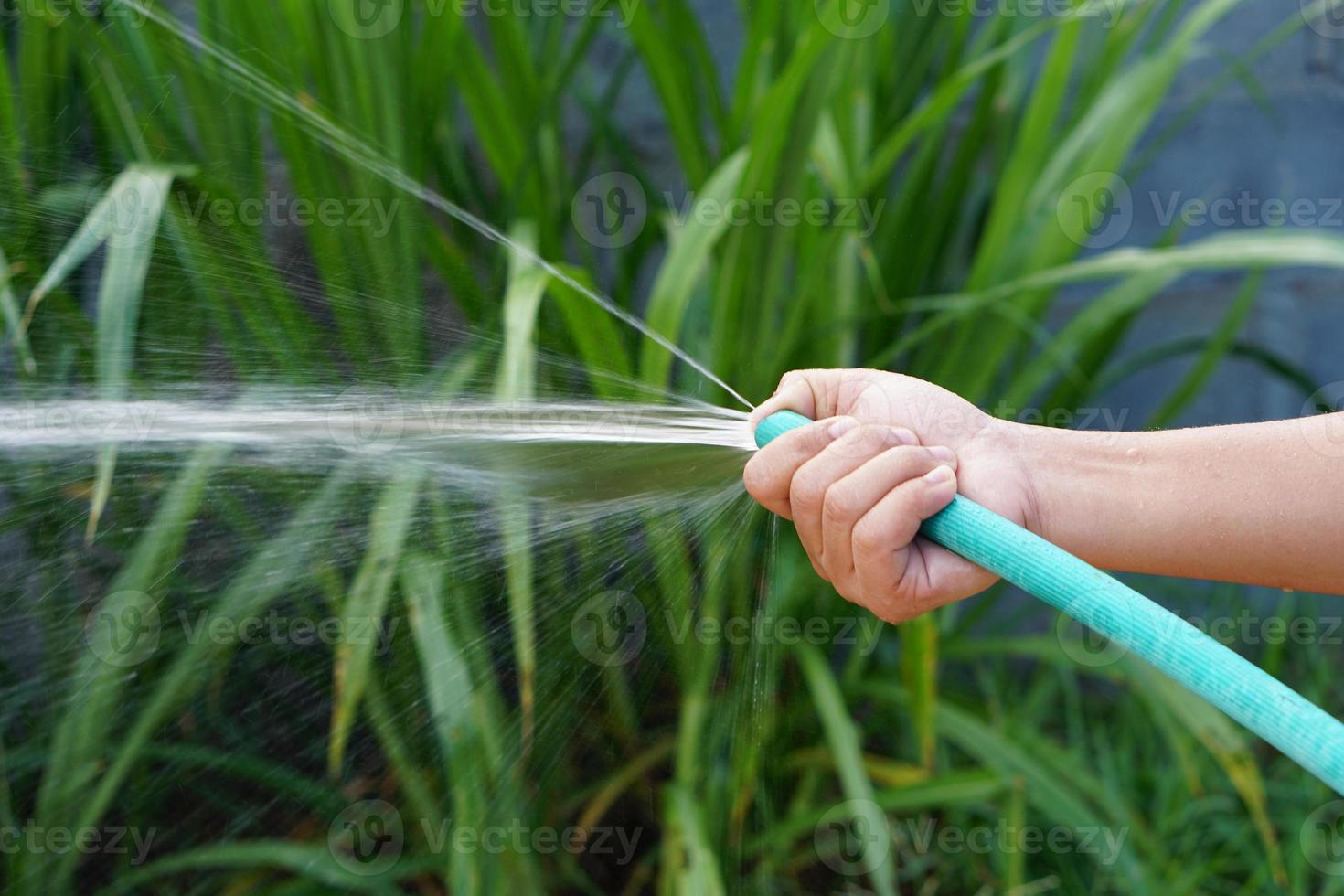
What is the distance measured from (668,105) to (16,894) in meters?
1.33

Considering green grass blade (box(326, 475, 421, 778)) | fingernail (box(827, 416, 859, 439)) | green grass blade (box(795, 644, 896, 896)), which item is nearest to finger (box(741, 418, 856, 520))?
fingernail (box(827, 416, 859, 439))

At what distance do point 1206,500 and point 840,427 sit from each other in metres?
0.29

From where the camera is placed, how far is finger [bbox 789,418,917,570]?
80 cm

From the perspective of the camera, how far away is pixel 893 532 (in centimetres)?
77

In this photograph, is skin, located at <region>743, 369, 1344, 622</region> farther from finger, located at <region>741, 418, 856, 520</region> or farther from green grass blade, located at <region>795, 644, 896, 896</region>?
green grass blade, located at <region>795, 644, 896, 896</region>

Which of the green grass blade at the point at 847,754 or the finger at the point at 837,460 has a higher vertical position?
the finger at the point at 837,460

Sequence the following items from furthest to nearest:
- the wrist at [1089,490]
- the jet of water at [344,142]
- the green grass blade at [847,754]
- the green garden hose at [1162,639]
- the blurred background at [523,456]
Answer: the green grass blade at [847,754] < the jet of water at [344,142] < the blurred background at [523,456] < the wrist at [1089,490] < the green garden hose at [1162,639]

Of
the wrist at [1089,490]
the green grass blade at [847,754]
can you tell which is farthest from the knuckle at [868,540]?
the green grass blade at [847,754]

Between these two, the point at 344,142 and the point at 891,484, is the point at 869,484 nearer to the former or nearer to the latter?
the point at 891,484

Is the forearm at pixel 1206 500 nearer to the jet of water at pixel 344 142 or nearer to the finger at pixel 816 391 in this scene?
the finger at pixel 816 391

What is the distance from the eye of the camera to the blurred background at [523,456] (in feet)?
3.66

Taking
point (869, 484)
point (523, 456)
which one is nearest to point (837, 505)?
point (869, 484)

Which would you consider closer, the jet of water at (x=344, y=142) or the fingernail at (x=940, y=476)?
the fingernail at (x=940, y=476)

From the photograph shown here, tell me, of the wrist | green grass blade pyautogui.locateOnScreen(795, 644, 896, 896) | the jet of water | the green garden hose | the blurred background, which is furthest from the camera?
green grass blade pyautogui.locateOnScreen(795, 644, 896, 896)
